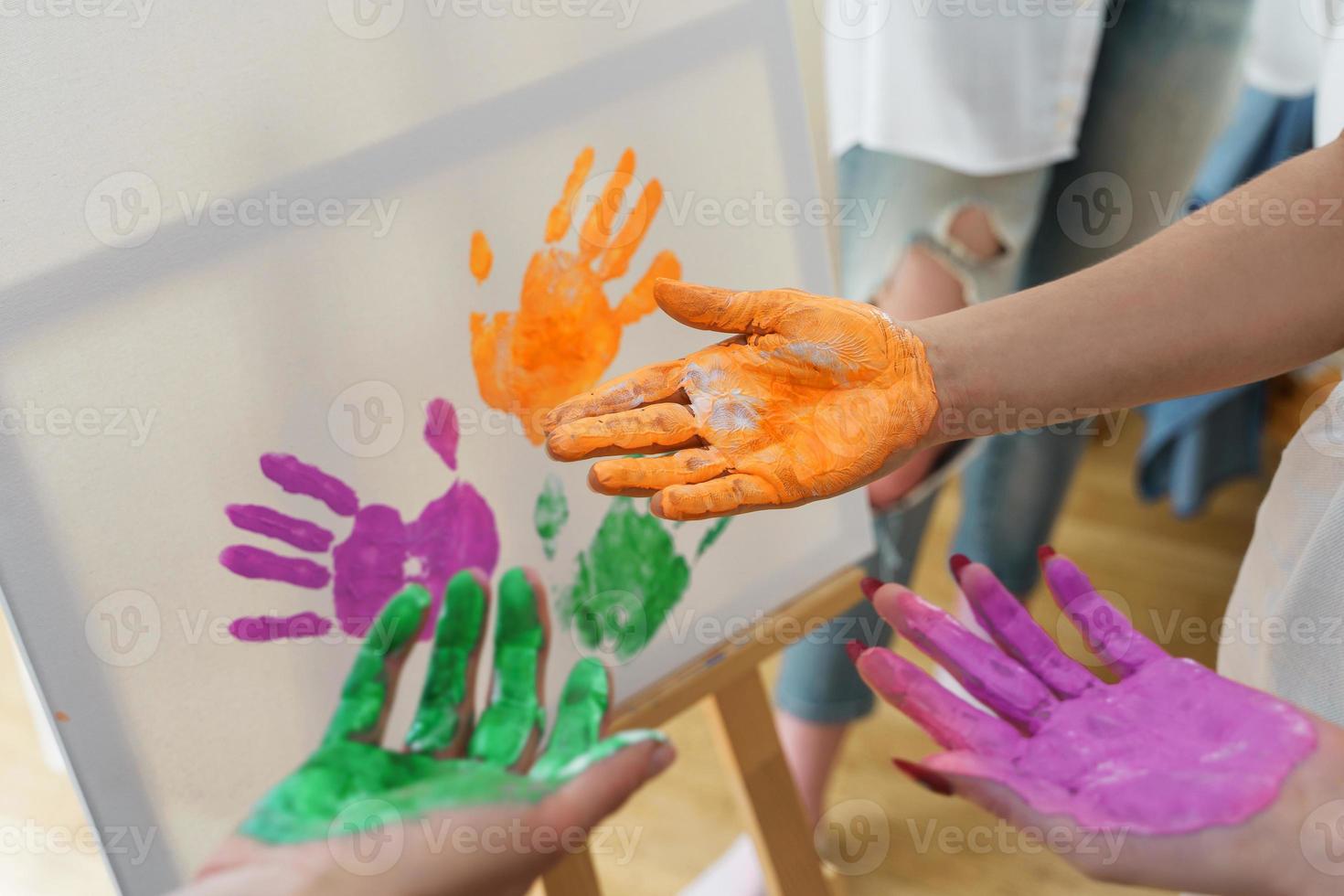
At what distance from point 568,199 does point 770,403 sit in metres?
0.23

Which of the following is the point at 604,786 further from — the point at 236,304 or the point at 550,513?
the point at 236,304

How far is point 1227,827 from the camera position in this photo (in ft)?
2.34

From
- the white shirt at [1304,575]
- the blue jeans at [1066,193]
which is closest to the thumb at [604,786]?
the white shirt at [1304,575]

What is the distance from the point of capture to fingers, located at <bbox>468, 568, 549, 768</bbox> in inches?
32.3

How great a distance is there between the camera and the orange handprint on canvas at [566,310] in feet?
2.69

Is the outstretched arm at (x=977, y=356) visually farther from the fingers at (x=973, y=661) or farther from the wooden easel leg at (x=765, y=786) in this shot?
the wooden easel leg at (x=765, y=786)

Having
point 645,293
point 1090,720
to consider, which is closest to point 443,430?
point 645,293

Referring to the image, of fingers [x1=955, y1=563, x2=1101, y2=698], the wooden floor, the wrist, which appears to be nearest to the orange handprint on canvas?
the wrist

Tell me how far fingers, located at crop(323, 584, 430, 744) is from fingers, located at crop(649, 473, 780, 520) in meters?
0.23

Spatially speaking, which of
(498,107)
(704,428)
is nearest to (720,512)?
(704,428)

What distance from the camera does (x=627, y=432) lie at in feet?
2.33

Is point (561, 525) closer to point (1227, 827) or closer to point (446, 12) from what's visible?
point (446, 12)

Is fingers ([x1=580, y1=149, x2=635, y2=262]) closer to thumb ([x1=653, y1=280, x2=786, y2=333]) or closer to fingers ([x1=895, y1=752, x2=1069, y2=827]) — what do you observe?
thumb ([x1=653, y1=280, x2=786, y2=333])

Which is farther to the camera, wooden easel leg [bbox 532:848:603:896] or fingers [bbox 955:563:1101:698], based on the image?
wooden easel leg [bbox 532:848:603:896]
